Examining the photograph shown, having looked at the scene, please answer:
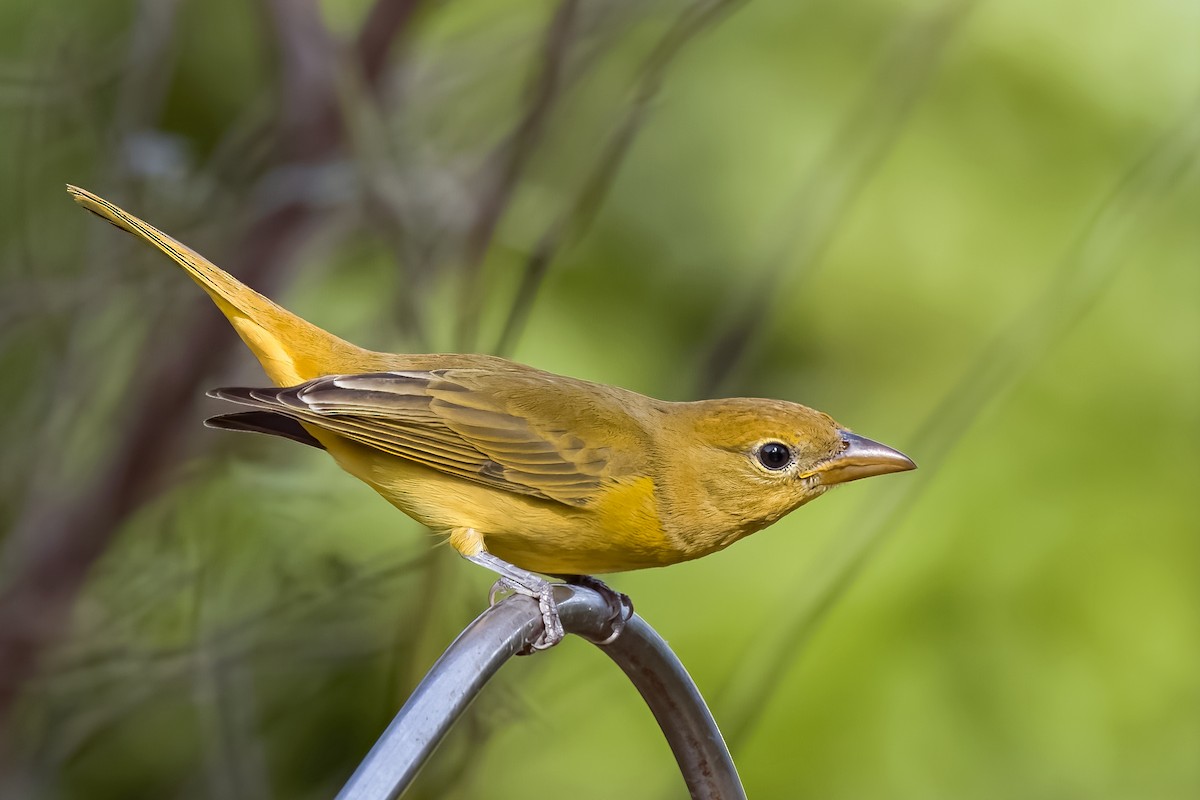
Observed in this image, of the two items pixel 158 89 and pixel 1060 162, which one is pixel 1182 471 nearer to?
pixel 1060 162

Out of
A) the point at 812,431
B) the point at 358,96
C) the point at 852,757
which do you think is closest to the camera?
the point at 812,431

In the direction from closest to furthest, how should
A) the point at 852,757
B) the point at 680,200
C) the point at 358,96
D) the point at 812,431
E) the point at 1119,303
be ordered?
the point at 812,431
the point at 358,96
the point at 852,757
the point at 1119,303
the point at 680,200

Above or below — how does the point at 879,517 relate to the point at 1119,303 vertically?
below

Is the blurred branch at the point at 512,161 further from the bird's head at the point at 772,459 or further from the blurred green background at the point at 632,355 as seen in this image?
the bird's head at the point at 772,459

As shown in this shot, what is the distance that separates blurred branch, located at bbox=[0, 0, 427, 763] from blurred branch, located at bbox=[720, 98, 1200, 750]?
5.69 feet

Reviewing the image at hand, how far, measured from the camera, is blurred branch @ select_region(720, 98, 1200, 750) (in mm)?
3943

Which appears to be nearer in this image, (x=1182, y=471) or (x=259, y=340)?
(x=259, y=340)

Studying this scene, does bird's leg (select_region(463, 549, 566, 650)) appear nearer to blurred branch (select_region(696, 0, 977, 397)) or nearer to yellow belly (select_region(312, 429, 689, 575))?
yellow belly (select_region(312, 429, 689, 575))

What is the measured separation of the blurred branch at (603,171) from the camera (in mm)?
3826

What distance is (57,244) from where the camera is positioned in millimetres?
4969

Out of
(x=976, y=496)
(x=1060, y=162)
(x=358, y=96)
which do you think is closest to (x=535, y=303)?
(x=358, y=96)

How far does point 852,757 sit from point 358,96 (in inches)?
94.1

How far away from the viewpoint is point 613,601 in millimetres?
3008

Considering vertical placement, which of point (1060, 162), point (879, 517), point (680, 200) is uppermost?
point (1060, 162)
